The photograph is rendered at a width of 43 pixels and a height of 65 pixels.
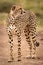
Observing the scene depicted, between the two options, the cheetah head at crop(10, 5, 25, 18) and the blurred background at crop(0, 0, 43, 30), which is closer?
the cheetah head at crop(10, 5, 25, 18)

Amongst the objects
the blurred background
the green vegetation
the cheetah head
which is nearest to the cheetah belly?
the cheetah head

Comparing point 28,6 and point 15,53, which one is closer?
point 15,53

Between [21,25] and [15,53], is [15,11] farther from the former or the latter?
[15,53]

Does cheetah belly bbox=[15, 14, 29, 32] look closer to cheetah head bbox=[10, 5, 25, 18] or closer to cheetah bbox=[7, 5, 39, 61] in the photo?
cheetah bbox=[7, 5, 39, 61]

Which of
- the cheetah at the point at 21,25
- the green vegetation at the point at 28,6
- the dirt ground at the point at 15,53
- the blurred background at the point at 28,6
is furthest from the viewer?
the green vegetation at the point at 28,6

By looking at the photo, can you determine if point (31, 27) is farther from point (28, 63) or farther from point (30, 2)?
point (30, 2)

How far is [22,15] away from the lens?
14.0 metres

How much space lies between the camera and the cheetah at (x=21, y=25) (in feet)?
43.5

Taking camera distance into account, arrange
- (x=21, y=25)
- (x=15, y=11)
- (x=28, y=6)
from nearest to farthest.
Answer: (x=15, y=11) < (x=21, y=25) < (x=28, y=6)

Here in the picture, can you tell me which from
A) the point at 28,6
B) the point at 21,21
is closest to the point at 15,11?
the point at 21,21

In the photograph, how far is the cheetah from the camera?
13.3m

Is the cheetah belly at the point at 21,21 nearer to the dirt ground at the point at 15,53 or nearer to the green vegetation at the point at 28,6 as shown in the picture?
the dirt ground at the point at 15,53

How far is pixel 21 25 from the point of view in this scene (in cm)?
1386

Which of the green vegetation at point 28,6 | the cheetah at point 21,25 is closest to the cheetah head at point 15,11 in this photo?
the cheetah at point 21,25
